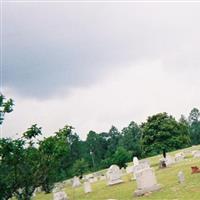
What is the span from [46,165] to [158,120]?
39.7 meters

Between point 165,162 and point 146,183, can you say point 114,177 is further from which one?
point 146,183

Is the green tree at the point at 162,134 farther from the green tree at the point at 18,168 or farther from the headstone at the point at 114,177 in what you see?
the green tree at the point at 18,168

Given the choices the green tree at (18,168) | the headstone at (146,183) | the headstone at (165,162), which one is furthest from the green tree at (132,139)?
the green tree at (18,168)

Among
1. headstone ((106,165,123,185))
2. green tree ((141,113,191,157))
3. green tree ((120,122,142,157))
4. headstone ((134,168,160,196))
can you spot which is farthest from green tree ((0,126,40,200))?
green tree ((120,122,142,157))

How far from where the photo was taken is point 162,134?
52.5m

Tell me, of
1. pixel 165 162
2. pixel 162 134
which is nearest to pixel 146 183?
pixel 165 162

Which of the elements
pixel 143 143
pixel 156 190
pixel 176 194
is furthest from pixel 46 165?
pixel 143 143

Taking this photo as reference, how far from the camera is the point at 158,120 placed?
54500mm

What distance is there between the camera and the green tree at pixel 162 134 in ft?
172

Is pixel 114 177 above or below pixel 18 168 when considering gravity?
above

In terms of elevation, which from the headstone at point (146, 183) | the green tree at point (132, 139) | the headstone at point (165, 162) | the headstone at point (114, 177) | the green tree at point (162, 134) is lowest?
the headstone at point (146, 183)

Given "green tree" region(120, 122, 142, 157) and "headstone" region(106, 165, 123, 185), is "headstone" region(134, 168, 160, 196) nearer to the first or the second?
"headstone" region(106, 165, 123, 185)

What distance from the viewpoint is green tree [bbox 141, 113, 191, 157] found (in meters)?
52.4

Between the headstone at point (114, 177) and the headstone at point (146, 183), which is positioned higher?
the headstone at point (114, 177)
